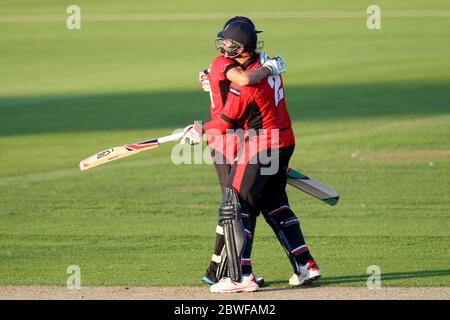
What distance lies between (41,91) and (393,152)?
11.6 metres

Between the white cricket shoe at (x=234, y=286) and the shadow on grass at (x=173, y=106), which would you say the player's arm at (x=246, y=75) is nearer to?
the white cricket shoe at (x=234, y=286)

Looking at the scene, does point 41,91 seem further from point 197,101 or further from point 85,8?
point 85,8

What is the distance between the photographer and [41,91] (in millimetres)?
26375

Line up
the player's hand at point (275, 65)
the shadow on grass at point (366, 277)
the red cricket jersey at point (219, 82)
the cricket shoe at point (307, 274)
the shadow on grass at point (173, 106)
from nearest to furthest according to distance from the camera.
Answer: the player's hand at point (275, 65) → the red cricket jersey at point (219, 82) → the cricket shoe at point (307, 274) → the shadow on grass at point (366, 277) → the shadow on grass at point (173, 106)

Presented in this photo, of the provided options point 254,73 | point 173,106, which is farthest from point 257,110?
point 173,106

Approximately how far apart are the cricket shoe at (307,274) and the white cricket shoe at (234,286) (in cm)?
51

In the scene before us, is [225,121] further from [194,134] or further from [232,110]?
[194,134]

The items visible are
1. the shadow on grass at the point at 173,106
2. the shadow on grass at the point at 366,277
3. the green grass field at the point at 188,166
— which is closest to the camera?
the shadow on grass at the point at 366,277

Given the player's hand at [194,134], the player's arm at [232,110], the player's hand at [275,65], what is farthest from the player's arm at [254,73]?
the player's hand at [194,134]

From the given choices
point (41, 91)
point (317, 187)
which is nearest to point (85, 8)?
point (41, 91)

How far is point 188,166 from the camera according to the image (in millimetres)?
16781

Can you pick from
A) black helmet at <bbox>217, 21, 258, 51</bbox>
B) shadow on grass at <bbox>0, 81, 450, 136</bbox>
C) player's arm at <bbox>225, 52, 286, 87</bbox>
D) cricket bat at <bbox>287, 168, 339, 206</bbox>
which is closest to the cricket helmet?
black helmet at <bbox>217, 21, 258, 51</bbox>

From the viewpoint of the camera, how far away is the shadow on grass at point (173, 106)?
2164 cm

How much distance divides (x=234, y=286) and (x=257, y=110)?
1.52m
